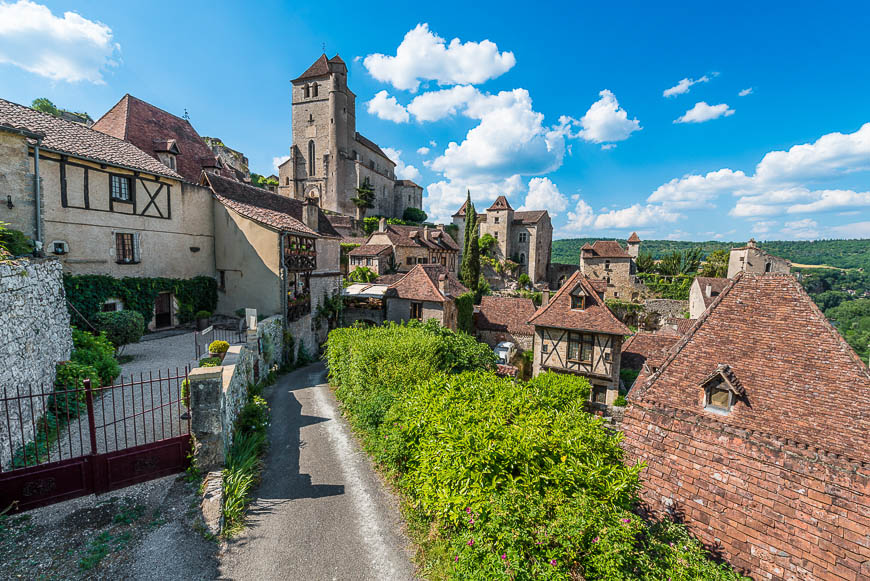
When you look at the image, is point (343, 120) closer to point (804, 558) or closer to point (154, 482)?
point (154, 482)

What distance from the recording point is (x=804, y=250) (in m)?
125

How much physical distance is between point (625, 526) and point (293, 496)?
20.6ft

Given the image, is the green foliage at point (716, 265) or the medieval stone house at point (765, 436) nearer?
the medieval stone house at point (765, 436)

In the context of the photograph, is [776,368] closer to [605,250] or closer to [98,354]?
[98,354]

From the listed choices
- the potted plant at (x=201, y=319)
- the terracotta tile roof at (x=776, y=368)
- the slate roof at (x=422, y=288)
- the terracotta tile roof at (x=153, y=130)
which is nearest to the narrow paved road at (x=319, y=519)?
the terracotta tile roof at (x=776, y=368)

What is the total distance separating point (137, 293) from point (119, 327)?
4306 mm

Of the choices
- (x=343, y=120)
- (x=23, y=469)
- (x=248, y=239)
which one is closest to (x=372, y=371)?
(x=23, y=469)

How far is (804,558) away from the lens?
6.48m

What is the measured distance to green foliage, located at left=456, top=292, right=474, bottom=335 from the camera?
80.0 ft

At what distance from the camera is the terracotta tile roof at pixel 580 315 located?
1834cm

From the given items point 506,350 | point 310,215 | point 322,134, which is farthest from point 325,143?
point 506,350

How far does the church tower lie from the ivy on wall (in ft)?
110

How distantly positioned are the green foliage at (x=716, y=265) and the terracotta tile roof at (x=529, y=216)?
927 inches

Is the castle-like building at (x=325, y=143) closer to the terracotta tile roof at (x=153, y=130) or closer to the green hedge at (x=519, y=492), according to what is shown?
the terracotta tile roof at (x=153, y=130)
